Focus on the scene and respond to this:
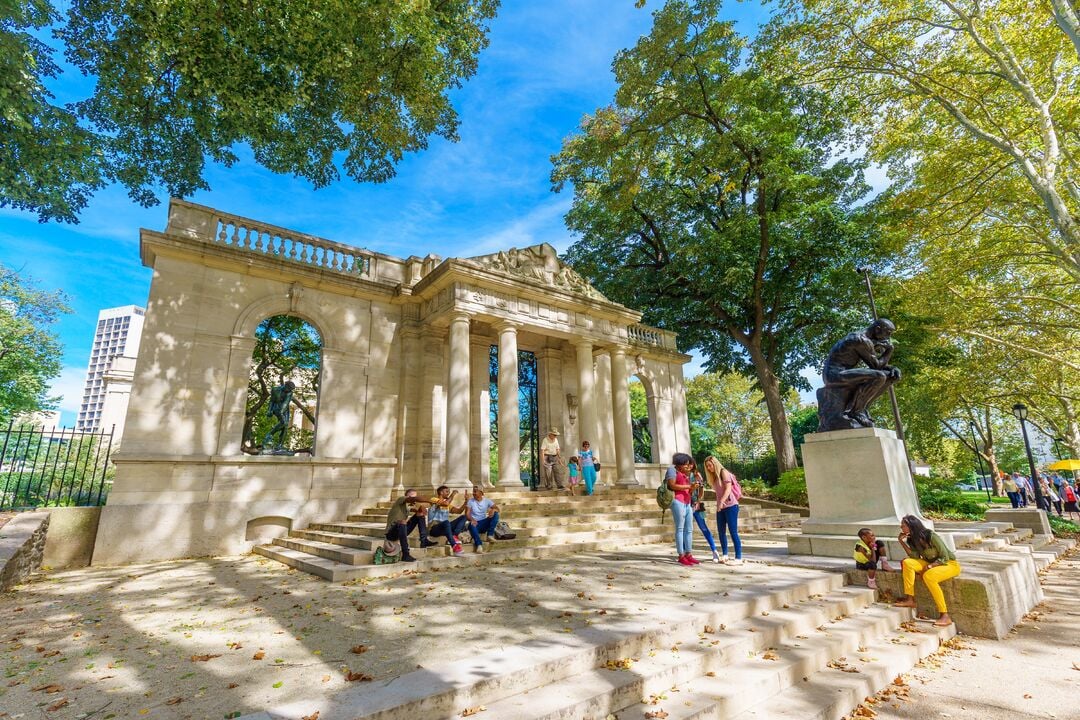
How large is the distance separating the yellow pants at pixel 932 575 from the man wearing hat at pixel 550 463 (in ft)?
31.2

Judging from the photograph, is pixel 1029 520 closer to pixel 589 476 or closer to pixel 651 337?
pixel 589 476

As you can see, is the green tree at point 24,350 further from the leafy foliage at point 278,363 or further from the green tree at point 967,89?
the green tree at point 967,89

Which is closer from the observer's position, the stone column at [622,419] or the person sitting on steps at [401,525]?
the person sitting on steps at [401,525]

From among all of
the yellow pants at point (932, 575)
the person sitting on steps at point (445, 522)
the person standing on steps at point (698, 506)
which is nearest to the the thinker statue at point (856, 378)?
the person standing on steps at point (698, 506)

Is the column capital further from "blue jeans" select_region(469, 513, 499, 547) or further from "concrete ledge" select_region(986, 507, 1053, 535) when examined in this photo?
"concrete ledge" select_region(986, 507, 1053, 535)

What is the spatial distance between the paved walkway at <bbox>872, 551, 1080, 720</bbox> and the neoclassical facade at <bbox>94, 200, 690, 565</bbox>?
9.13 meters

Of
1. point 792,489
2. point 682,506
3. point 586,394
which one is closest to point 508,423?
point 586,394

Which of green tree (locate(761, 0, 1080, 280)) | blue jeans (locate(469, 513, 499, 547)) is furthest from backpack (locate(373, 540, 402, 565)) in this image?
green tree (locate(761, 0, 1080, 280))

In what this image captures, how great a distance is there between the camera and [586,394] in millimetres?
15227

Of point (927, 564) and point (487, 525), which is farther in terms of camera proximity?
point (487, 525)

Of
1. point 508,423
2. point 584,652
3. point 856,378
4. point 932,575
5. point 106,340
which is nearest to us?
point 584,652

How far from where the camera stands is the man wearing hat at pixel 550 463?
14.4m

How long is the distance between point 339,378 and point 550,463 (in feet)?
20.7

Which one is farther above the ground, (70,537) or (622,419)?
(622,419)
